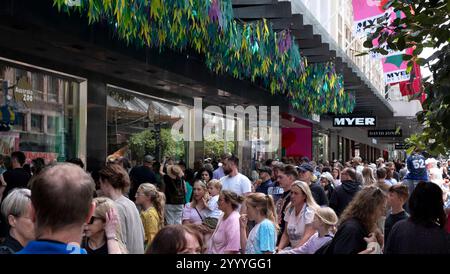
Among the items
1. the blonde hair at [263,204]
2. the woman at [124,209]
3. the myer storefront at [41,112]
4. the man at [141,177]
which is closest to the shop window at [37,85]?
the myer storefront at [41,112]

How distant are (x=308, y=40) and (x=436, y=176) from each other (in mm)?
4094

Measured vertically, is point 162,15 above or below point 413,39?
above

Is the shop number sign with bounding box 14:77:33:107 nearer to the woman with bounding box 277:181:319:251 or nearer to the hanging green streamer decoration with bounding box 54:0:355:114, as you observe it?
the hanging green streamer decoration with bounding box 54:0:355:114

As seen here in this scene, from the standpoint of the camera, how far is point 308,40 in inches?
532

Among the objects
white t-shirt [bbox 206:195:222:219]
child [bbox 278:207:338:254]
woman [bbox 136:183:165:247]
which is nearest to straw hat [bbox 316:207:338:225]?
child [bbox 278:207:338:254]

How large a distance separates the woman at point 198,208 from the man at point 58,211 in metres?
5.91

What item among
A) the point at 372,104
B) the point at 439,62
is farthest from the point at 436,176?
the point at 372,104

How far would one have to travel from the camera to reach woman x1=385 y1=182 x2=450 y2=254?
16.1 feet

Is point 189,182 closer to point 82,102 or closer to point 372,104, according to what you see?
point 82,102

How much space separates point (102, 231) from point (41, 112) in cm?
846

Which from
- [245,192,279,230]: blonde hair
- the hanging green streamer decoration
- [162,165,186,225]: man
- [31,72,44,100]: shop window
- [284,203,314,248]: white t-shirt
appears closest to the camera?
[245,192,279,230]: blonde hair

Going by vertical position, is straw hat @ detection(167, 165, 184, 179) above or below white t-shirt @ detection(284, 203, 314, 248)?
above

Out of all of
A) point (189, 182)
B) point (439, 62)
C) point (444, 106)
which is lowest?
point (189, 182)

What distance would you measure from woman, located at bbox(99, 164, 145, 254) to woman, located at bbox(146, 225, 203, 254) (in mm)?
1923
